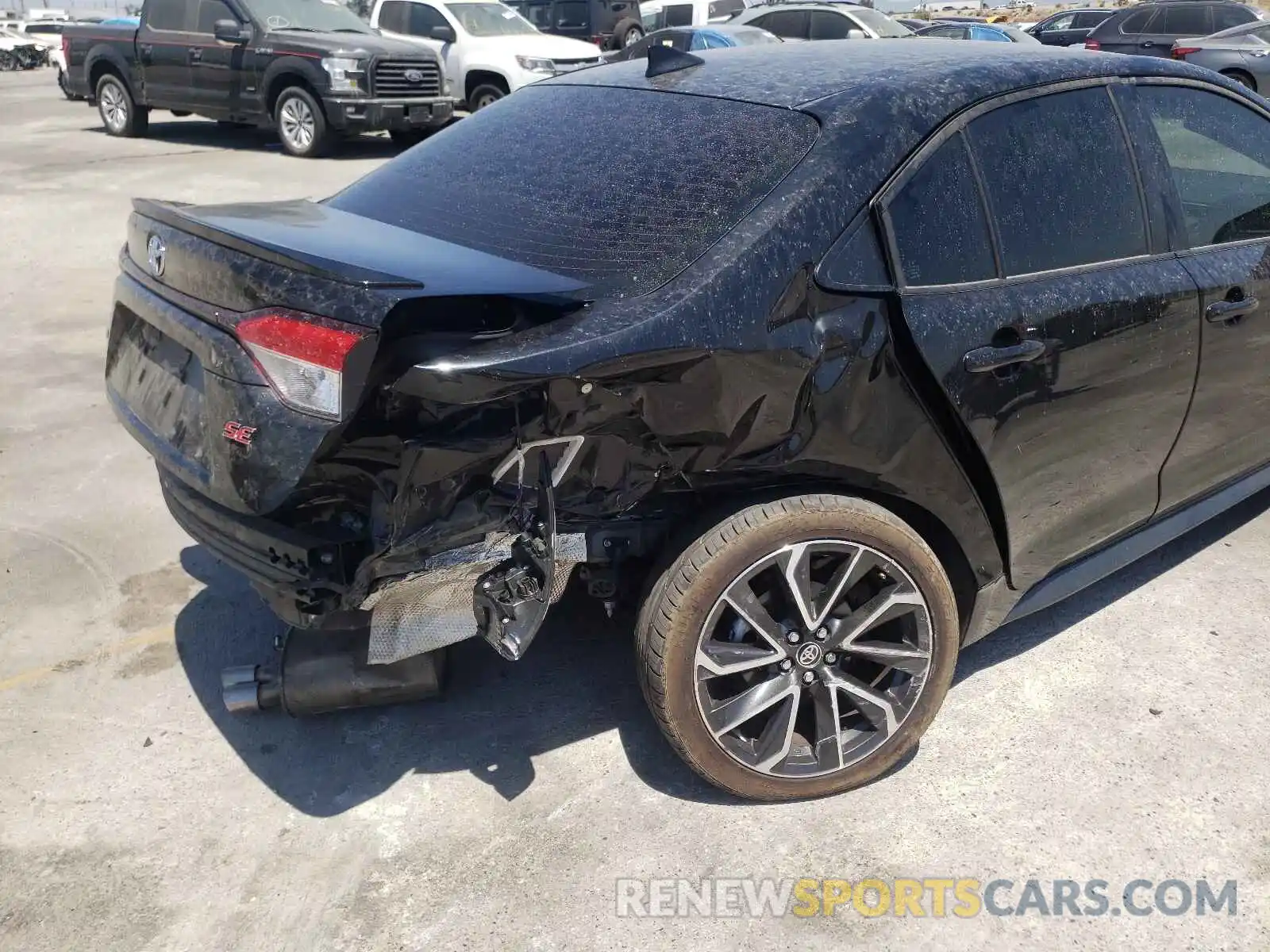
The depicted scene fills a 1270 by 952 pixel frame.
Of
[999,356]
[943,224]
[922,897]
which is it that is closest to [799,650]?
[922,897]

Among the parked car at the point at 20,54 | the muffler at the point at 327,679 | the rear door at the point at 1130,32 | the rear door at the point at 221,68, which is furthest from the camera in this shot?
the parked car at the point at 20,54

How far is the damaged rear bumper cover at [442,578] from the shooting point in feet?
8.05

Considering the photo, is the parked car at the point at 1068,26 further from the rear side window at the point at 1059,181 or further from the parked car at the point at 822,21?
the rear side window at the point at 1059,181

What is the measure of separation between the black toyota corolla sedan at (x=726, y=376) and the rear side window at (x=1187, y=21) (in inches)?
703

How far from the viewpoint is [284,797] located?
289 cm

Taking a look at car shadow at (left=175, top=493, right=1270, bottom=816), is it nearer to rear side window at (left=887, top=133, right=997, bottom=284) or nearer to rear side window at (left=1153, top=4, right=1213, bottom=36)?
rear side window at (left=887, top=133, right=997, bottom=284)

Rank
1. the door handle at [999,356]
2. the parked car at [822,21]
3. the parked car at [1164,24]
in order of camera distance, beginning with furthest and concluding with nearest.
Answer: the parked car at [1164,24] → the parked car at [822,21] → the door handle at [999,356]

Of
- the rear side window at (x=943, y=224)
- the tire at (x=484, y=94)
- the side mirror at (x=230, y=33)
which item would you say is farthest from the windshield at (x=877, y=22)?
the rear side window at (x=943, y=224)

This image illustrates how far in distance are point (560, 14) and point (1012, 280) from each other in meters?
18.5

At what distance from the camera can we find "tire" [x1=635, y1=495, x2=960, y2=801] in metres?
2.64

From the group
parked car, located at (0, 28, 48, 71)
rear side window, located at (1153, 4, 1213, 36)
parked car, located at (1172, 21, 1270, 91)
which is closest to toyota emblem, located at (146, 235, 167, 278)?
parked car, located at (1172, 21, 1270, 91)

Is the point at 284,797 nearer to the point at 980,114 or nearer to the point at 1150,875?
the point at 1150,875

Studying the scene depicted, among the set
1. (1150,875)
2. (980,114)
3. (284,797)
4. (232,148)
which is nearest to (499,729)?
(284,797)

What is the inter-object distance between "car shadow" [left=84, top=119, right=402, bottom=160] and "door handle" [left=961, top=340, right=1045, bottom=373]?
11.4 metres
